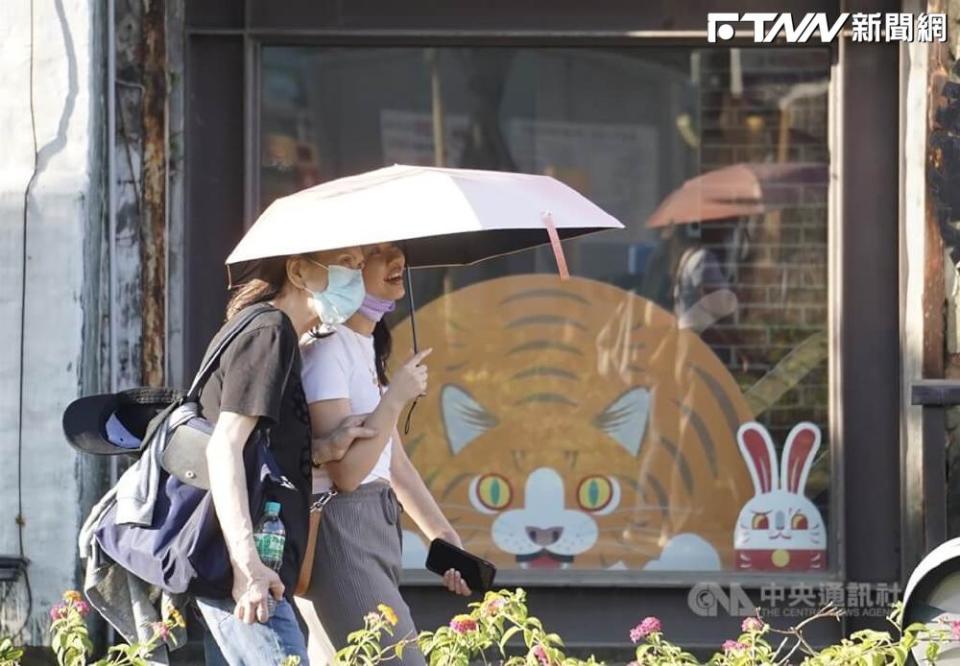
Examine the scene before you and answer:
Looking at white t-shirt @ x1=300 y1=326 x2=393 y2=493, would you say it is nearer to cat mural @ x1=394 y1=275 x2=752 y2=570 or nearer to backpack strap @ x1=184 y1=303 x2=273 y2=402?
backpack strap @ x1=184 y1=303 x2=273 y2=402

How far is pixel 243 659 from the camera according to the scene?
414cm

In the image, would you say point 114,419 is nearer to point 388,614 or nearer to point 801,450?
point 388,614

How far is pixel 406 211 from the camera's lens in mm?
4270

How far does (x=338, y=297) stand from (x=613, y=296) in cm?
314

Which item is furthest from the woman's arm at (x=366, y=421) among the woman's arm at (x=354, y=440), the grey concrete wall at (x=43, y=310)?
the grey concrete wall at (x=43, y=310)

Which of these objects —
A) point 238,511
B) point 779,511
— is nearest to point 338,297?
point 238,511

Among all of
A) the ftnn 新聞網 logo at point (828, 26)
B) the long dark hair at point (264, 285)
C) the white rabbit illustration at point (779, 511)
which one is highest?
the ftnn 新聞網 logo at point (828, 26)

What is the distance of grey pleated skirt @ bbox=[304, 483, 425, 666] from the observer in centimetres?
437

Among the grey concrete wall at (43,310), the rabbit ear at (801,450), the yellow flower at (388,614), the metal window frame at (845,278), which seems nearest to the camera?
the yellow flower at (388,614)

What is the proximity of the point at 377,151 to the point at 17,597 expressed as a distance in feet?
7.72

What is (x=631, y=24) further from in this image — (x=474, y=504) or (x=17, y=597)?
(x=17, y=597)

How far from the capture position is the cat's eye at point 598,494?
24.3ft

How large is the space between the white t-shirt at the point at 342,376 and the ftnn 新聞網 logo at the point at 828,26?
3344mm

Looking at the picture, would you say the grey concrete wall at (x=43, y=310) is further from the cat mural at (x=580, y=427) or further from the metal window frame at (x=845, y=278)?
the cat mural at (x=580, y=427)
